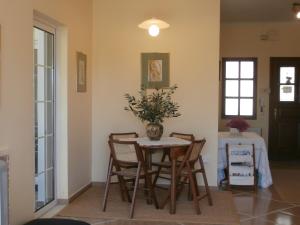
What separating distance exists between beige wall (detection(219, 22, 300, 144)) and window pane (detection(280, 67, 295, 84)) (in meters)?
0.28

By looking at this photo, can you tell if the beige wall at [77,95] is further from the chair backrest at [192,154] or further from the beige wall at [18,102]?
the chair backrest at [192,154]

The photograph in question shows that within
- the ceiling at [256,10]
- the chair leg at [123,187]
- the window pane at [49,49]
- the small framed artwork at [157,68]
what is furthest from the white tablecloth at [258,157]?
the window pane at [49,49]

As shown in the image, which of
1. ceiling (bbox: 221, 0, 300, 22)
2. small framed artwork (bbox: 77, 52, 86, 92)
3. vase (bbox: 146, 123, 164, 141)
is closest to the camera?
vase (bbox: 146, 123, 164, 141)

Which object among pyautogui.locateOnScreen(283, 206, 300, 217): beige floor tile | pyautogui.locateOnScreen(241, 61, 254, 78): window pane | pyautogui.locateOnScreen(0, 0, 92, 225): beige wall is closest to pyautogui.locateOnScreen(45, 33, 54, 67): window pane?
pyautogui.locateOnScreen(0, 0, 92, 225): beige wall

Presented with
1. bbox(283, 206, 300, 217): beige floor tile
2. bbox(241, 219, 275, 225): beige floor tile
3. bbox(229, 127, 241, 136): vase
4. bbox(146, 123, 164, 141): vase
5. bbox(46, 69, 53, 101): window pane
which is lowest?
bbox(241, 219, 275, 225): beige floor tile

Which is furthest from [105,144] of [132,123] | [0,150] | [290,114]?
[290,114]

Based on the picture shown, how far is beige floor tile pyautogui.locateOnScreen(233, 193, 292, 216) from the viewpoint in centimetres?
452

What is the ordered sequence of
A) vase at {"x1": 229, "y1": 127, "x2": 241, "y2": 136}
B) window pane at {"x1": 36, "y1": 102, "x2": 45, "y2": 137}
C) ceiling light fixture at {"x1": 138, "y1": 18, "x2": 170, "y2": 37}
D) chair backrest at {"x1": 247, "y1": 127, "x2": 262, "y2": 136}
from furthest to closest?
chair backrest at {"x1": 247, "y1": 127, "x2": 262, "y2": 136} < vase at {"x1": 229, "y1": 127, "x2": 241, "y2": 136} < ceiling light fixture at {"x1": 138, "y1": 18, "x2": 170, "y2": 37} < window pane at {"x1": 36, "y1": 102, "x2": 45, "y2": 137}

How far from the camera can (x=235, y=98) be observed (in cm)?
812

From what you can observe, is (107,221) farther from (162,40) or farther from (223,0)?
(223,0)

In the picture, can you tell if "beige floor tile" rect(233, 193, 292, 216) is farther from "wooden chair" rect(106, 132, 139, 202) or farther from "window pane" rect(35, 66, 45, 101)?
"window pane" rect(35, 66, 45, 101)

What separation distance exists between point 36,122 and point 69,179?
3.05 ft

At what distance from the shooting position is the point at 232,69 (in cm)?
812

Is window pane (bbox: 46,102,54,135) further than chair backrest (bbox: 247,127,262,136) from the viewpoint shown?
No
